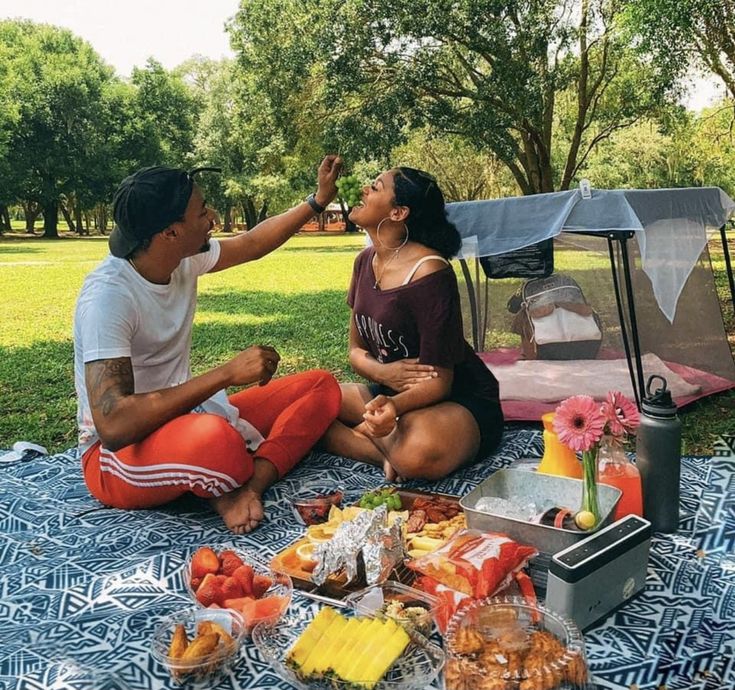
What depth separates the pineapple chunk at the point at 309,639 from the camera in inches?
70.2

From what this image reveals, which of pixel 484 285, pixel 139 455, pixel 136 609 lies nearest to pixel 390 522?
pixel 136 609

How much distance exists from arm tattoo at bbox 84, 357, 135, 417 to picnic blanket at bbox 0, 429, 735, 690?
53 centimetres

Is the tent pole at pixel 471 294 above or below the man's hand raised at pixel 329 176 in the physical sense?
below

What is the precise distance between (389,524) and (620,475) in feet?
2.69

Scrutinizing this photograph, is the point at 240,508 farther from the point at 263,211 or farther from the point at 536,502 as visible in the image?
the point at 263,211

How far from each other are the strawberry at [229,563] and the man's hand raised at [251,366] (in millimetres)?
612

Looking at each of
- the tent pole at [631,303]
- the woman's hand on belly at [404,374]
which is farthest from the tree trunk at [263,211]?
the woman's hand on belly at [404,374]

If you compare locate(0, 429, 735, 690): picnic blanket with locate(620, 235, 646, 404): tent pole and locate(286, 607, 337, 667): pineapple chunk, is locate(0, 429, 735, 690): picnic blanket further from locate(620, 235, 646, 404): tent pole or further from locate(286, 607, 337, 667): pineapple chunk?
locate(620, 235, 646, 404): tent pole

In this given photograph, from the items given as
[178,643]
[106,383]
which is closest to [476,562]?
[178,643]

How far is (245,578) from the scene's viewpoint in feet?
7.14

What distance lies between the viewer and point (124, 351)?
265cm

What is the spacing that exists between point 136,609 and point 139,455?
67cm

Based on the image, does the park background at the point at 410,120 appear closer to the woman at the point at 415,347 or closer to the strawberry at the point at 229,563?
the woman at the point at 415,347

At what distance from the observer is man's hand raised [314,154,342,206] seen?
3422 millimetres
